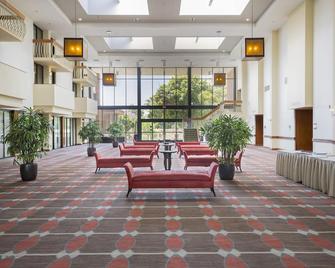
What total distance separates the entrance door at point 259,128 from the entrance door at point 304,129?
7543 mm

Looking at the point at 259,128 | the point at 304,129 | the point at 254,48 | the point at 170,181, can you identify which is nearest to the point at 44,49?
the point at 254,48

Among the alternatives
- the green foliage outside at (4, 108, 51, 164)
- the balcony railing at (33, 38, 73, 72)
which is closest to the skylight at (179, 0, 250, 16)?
the balcony railing at (33, 38, 73, 72)

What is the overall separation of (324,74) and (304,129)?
3.75m

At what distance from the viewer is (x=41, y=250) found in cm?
444

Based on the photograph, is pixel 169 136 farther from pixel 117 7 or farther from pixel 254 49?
pixel 254 49

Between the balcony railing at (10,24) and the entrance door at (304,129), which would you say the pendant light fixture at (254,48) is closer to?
the entrance door at (304,129)

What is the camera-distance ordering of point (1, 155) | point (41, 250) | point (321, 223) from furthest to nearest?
point (1, 155) → point (321, 223) → point (41, 250)

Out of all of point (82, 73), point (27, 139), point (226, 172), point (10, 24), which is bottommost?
point (226, 172)

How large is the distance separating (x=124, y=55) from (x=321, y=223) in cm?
2379

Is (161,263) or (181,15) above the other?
(181,15)

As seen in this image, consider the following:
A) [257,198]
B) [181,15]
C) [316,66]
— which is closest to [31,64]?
[181,15]

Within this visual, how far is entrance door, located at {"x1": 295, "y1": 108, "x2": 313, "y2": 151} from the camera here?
17.3 m

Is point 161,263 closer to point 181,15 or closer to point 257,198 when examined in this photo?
point 257,198

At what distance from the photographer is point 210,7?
18.2 metres
